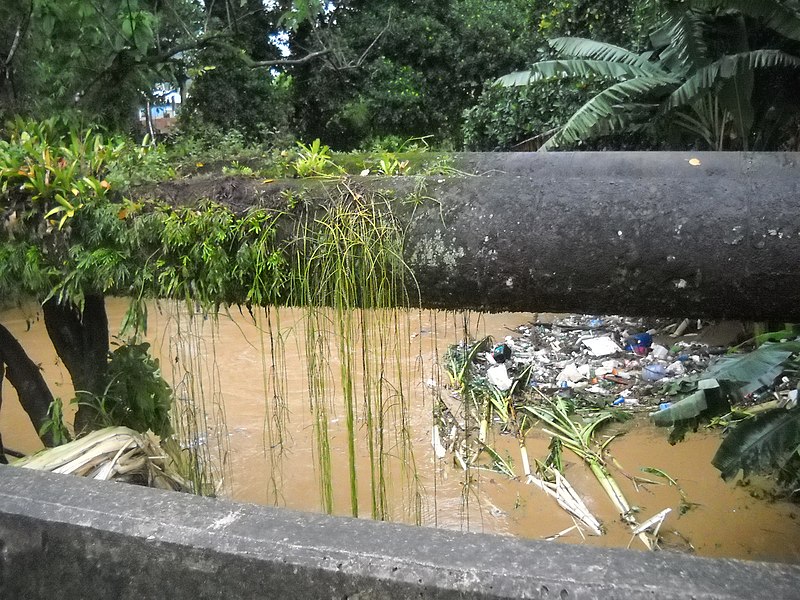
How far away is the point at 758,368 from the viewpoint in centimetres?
364

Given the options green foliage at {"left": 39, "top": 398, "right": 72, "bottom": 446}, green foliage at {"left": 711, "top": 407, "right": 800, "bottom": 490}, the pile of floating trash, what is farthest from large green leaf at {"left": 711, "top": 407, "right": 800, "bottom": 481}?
green foliage at {"left": 39, "top": 398, "right": 72, "bottom": 446}

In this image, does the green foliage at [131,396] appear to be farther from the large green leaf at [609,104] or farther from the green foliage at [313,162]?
the large green leaf at [609,104]

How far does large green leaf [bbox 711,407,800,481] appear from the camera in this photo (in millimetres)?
3455

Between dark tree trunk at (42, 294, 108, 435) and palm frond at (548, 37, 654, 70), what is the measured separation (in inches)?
240

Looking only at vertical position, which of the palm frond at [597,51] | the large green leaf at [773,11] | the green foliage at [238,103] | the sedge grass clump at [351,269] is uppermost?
the green foliage at [238,103]

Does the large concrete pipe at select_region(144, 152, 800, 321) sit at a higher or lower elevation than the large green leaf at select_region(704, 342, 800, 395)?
higher

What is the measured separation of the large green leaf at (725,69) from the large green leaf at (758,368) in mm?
3436

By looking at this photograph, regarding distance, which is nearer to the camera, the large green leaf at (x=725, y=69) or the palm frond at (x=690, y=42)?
the large green leaf at (x=725, y=69)

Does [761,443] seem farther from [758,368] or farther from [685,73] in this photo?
[685,73]

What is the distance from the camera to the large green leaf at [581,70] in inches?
275

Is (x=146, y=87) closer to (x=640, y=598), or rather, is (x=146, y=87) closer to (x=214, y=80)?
(x=640, y=598)

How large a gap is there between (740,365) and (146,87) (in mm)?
4766

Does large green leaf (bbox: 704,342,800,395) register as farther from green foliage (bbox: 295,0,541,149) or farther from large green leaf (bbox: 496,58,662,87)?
green foliage (bbox: 295,0,541,149)

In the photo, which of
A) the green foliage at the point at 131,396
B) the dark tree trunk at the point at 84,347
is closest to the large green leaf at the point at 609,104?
the green foliage at the point at 131,396
